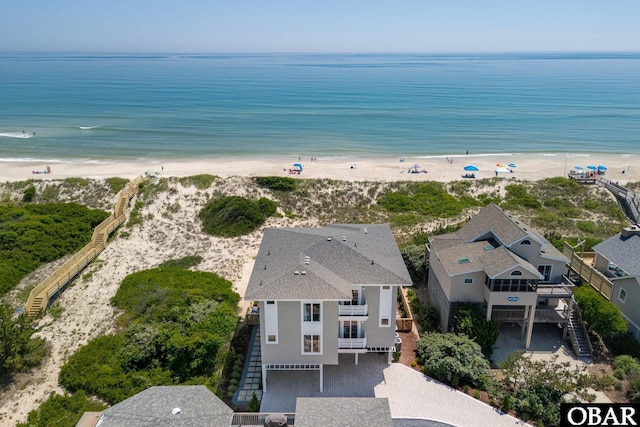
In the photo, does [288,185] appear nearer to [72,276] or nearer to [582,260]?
[72,276]

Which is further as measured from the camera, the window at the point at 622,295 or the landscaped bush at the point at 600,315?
the window at the point at 622,295

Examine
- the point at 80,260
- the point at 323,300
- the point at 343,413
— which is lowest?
the point at 80,260

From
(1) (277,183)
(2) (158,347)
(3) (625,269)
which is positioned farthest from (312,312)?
(1) (277,183)

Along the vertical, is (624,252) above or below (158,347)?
above

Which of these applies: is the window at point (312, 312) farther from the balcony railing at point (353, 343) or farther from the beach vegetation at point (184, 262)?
the beach vegetation at point (184, 262)

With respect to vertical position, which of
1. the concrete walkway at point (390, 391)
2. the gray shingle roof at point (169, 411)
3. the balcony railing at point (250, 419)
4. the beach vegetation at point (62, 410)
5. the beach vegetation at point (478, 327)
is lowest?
the beach vegetation at point (62, 410)

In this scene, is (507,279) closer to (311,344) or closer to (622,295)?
(622,295)

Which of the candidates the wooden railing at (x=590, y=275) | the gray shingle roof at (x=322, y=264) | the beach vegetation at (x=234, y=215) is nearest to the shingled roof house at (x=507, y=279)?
the wooden railing at (x=590, y=275)
